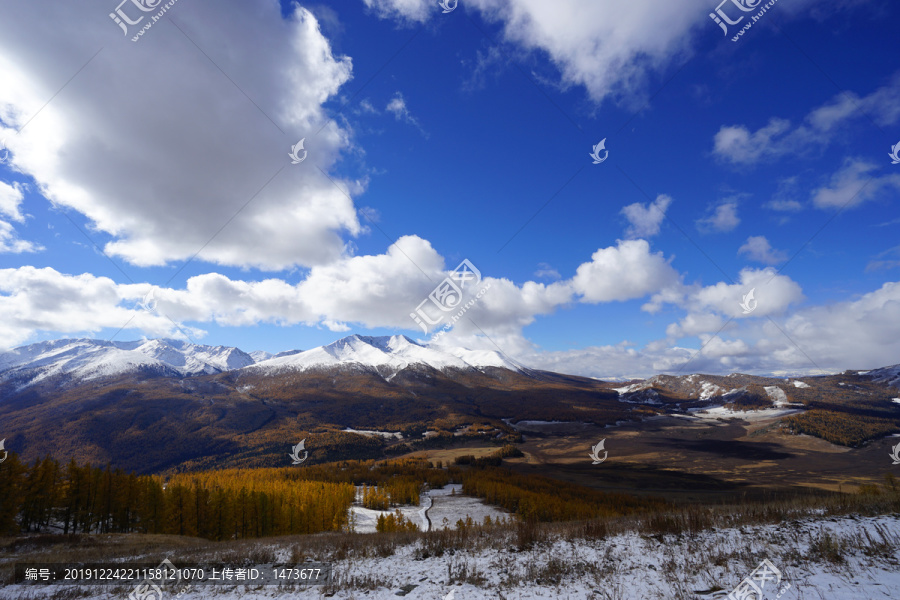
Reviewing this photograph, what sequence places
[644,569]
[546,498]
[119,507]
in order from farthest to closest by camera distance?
[546,498]
[119,507]
[644,569]

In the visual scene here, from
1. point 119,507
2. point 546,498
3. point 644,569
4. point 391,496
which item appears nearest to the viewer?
point 644,569

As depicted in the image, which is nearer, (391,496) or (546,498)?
(546,498)

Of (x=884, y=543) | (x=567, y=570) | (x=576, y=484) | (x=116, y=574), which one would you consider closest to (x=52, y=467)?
(x=116, y=574)

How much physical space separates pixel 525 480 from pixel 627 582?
514ft

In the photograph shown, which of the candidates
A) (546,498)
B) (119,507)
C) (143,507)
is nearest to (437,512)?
(546,498)

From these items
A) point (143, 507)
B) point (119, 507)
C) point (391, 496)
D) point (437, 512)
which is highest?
point (119, 507)

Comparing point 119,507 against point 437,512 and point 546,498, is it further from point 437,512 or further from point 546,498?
point 546,498

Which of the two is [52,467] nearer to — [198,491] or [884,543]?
[198,491]

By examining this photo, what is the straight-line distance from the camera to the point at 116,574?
1479 cm

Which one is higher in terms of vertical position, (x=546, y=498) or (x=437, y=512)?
(x=437, y=512)

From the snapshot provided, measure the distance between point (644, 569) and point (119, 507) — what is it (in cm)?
7175

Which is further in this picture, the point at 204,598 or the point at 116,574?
the point at 116,574

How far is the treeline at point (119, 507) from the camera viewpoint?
4361 centimetres

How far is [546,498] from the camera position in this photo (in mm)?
106000
